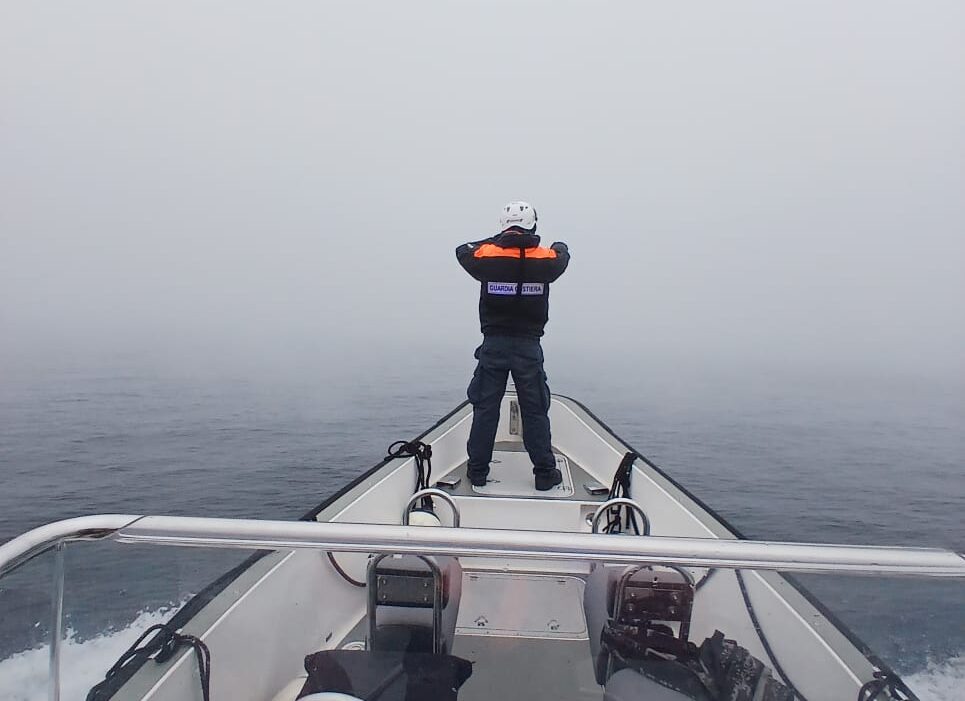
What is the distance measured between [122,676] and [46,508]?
9.07 m

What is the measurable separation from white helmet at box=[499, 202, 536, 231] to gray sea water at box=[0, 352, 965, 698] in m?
2.18

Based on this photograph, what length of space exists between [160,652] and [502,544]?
0.72 m

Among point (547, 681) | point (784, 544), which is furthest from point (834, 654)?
point (547, 681)

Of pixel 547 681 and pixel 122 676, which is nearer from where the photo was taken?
pixel 122 676

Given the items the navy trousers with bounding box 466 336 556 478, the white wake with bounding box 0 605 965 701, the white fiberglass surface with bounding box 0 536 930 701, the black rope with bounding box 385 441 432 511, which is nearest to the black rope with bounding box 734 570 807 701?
the white fiberglass surface with bounding box 0 536 930 701

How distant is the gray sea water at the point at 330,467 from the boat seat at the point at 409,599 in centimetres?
37

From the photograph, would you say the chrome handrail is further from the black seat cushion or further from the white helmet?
the white helmet

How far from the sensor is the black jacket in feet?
9.18

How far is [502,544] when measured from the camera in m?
0.88

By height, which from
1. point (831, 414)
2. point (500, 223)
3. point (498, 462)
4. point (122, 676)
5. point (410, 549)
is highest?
point (500, 223)

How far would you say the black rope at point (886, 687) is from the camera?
893mm

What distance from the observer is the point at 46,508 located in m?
8.00

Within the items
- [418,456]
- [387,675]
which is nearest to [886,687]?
[387,675]

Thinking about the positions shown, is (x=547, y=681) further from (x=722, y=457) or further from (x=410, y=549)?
(x=722, y=457)
